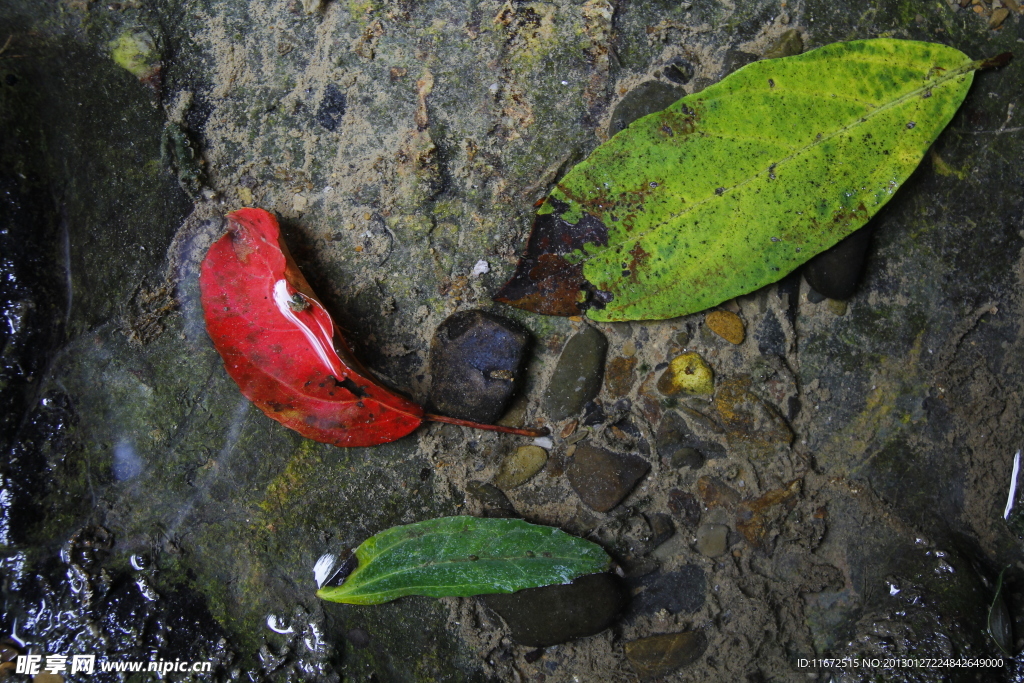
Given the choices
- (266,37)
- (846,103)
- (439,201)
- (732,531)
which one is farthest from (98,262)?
(846,103)

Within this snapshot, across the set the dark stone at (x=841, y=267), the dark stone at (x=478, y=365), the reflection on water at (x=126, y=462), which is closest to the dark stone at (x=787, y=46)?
the dark stone at (x=841, y=267)

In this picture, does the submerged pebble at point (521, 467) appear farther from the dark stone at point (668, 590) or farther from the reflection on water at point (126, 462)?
the reflection on water at point (126, 462)

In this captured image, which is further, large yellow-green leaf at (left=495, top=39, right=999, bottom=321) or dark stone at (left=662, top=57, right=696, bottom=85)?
dark stone at (left=662, top=57, right=696, bottom=85)

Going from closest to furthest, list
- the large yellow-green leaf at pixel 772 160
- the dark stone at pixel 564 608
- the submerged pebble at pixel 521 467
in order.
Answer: the large yellow-green leaf at pixel 772 160, the dark stone at pixel 564 608, the submerged pebble at pixel 521 467

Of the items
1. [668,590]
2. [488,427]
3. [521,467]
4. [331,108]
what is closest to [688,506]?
[668,590]

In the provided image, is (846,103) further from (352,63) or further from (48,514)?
(48,514)

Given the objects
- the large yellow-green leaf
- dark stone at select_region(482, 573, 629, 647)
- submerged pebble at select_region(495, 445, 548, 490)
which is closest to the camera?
the large yellow-green leaf

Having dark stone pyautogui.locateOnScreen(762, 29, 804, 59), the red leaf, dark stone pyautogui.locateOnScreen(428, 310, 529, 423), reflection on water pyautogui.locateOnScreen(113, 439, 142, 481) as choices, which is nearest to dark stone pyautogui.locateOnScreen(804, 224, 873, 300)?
dark stone pyautogui.locateOnScreen(762, 29, 804, 59)

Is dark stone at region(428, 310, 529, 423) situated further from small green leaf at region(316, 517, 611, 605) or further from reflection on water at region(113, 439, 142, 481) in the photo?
reflection on water at region(113, 439, 142, 481)
